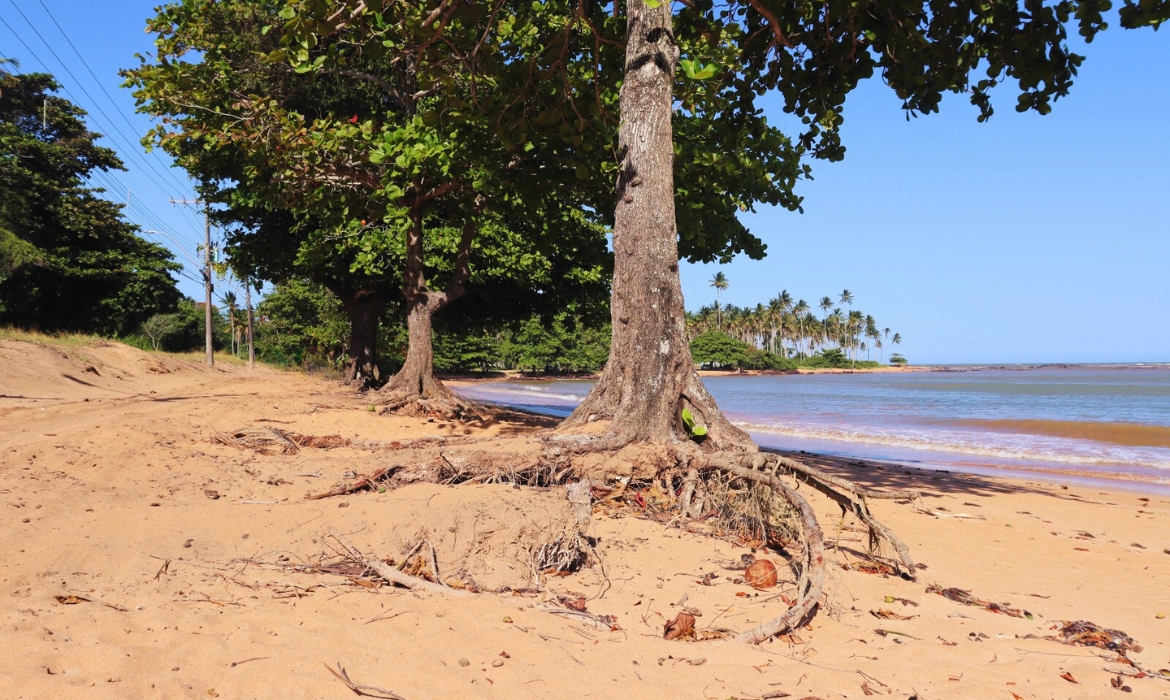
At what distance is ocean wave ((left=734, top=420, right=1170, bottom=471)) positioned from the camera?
1380 centimetres

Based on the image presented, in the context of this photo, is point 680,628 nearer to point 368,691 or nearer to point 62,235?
point 368,691

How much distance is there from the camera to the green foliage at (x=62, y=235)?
28.0m

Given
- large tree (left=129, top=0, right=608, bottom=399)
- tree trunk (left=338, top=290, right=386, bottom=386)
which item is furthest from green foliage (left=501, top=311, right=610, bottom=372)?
large tree (left=129, top=0, right=608, bottom=399)

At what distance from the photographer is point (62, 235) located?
1207 inches

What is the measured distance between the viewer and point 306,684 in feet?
8.70

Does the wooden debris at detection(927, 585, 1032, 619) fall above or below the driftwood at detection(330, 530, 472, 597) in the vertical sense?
below

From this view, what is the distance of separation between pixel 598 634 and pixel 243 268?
18.2 metres

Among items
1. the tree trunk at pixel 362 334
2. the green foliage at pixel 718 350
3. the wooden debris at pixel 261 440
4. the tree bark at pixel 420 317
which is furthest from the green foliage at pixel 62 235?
the green foliage at pixel 718 350

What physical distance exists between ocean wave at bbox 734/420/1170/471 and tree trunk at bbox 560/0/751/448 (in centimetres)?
1177

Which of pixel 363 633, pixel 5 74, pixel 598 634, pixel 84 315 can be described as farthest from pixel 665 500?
pixel 5 74

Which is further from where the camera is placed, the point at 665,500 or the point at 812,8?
the point at 812,8

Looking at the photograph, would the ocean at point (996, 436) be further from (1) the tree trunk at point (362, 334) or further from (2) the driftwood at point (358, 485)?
(2) the driftwood at point (358, 485)

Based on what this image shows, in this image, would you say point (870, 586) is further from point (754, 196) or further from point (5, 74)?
point (5, 74)

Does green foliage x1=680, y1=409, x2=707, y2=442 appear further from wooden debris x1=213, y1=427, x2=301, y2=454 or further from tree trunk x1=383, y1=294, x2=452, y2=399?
tree trunk x1=383, y1=294, x2=452, y2=399
